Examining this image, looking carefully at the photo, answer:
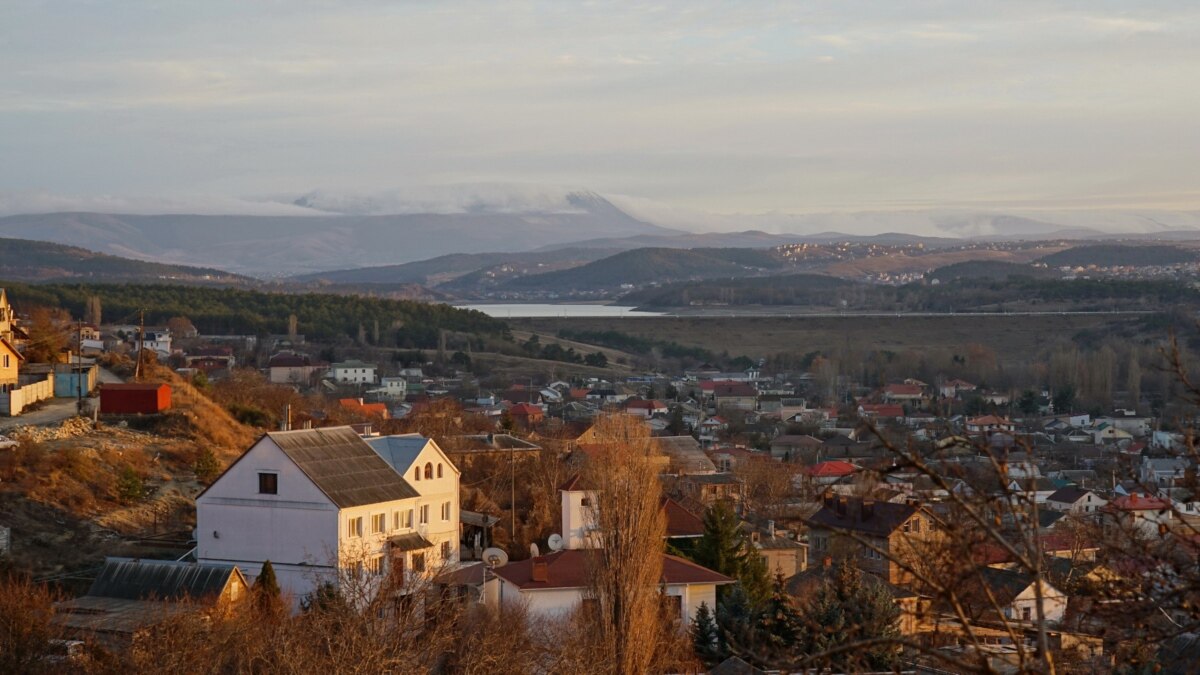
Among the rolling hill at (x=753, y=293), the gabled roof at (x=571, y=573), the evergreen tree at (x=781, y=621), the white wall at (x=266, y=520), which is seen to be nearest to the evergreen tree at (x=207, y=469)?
the white wall at (x=266, y=520)

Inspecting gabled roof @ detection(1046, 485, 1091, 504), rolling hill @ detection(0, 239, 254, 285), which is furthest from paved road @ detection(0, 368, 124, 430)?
rolling hill @ detection(0, 239, 254, 285)

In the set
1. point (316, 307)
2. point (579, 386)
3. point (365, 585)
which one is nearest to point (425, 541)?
point (365, 585)

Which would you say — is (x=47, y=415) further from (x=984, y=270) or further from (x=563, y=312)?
(x=984, y=270)

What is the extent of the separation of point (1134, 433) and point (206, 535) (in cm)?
4014

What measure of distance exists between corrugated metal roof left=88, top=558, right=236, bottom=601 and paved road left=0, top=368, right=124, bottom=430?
8.66 m

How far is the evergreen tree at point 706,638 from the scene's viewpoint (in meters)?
17.6

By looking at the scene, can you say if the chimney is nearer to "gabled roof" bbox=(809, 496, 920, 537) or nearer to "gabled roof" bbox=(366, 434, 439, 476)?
"gabled roof" bbox=(366, 434, 439, 476)

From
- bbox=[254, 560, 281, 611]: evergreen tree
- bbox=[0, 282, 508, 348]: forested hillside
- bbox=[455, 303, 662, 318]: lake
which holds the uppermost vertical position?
bbox=[254, 560, 281, 611]: evergreen tree

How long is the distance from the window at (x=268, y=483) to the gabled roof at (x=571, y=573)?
3.16 m

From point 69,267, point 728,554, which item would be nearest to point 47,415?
point 728,554

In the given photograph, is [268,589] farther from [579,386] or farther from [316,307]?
[316,307]

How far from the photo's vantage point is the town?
16.0ft

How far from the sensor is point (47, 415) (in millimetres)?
27578

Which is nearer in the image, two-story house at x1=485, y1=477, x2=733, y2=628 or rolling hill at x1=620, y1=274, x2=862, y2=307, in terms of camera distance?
two-story house at x1=485, y1=477, x2=733, y2=628
